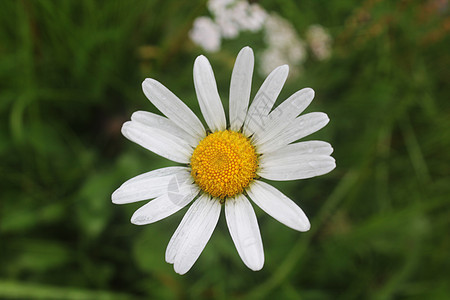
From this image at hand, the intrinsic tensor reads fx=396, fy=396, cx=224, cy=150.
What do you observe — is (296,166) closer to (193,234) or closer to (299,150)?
(299,150)

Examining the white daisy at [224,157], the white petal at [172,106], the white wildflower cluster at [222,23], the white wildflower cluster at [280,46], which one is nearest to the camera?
the white daisy at [224,157]

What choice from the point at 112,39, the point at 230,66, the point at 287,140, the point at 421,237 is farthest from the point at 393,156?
the point at 112,39

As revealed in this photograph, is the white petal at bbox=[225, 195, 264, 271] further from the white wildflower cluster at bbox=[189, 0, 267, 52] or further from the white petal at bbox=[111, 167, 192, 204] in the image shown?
the white wildflower cluster at bbox=[189, 0, 267, 52]

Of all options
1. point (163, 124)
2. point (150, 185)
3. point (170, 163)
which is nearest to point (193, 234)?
point (150, 185)

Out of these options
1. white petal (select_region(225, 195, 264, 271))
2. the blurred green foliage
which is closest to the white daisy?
white petal (select_region(225, 195, 264, 271))

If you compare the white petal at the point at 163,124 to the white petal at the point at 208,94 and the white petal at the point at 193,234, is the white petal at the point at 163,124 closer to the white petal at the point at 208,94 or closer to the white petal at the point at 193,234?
the white petal at the point at 208,94

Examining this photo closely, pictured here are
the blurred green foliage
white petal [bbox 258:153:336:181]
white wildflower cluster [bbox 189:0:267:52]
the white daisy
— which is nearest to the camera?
white petal [bbox 258:153:336:181]

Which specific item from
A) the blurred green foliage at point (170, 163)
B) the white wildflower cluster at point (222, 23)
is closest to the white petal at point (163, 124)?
the blurred green foliage at point (170, 163)

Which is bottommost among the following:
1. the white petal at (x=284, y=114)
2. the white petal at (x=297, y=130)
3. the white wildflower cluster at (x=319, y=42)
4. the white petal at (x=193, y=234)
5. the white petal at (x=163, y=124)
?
the white petal at (x=193, y=234)
